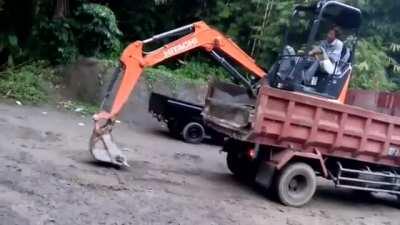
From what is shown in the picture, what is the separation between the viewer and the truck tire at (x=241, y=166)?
9859mm

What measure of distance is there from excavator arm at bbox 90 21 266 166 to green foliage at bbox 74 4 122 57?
278 inches

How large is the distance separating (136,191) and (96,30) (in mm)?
9358

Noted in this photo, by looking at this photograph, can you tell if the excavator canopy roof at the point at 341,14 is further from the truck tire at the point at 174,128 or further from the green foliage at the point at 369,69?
the green foliage at the point at 369,69

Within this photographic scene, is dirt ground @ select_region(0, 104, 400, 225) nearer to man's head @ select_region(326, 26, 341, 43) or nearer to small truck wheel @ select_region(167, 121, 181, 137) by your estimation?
small truck wheel @ select_region(167, 121, 181, 137)

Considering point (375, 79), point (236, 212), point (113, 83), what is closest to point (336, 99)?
point (236, 212)

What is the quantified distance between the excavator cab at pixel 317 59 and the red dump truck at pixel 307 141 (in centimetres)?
31

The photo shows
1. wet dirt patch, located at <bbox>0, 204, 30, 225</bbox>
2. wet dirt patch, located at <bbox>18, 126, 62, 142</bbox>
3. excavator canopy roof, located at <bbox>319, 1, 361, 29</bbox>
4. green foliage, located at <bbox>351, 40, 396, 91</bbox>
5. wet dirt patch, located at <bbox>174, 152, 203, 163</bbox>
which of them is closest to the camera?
wet dirt patch, located at <bbox>0, 204, 30, 225</bbox>

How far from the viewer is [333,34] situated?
9.25 metres

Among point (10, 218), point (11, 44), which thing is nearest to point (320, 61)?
point (10, 218)

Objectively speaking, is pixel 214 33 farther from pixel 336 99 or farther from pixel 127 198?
pixel 127 198

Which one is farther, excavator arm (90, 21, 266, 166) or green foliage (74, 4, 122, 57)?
green foliage (74, 4, 122, 57)

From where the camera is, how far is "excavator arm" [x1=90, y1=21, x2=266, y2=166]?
895 cm

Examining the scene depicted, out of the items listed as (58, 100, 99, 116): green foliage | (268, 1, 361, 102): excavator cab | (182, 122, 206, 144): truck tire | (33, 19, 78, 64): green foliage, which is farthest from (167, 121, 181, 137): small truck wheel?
(33, 19, 78, 64): green foliage

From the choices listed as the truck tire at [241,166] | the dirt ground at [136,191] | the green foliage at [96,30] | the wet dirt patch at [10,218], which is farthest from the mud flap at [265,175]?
the green foliage at [96,30]
